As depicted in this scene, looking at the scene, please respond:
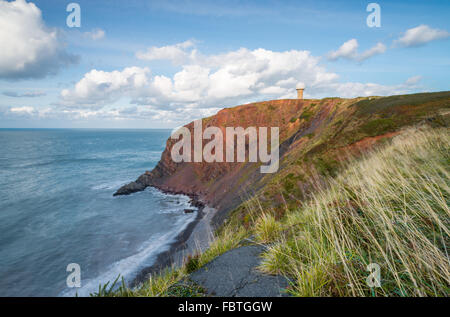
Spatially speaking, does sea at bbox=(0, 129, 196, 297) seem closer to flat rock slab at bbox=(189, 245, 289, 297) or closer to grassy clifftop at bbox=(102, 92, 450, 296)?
flat rock slab at bbox=(189, 245, 289, 297)

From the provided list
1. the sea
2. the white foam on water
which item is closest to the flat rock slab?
the sea

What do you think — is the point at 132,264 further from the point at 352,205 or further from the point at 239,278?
the point at 352,205

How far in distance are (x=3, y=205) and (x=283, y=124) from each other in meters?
53.3

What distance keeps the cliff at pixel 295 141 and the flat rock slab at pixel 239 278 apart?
1.77m

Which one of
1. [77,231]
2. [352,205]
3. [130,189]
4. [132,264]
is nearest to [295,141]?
[132,264]

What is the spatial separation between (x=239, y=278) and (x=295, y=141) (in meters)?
31.3

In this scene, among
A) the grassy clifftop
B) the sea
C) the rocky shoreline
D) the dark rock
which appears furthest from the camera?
the dark rock

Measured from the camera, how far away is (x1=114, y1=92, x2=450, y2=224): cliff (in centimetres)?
1770

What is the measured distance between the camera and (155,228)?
Result: 30406 mm

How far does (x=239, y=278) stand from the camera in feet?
12.5

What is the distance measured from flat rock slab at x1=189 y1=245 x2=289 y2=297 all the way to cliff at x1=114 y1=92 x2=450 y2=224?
69.7 inches

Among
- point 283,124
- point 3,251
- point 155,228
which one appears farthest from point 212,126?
point 3,251

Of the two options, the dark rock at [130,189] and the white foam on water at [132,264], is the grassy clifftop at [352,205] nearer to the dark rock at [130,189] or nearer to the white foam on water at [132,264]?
the white foam on water at [132,264]
